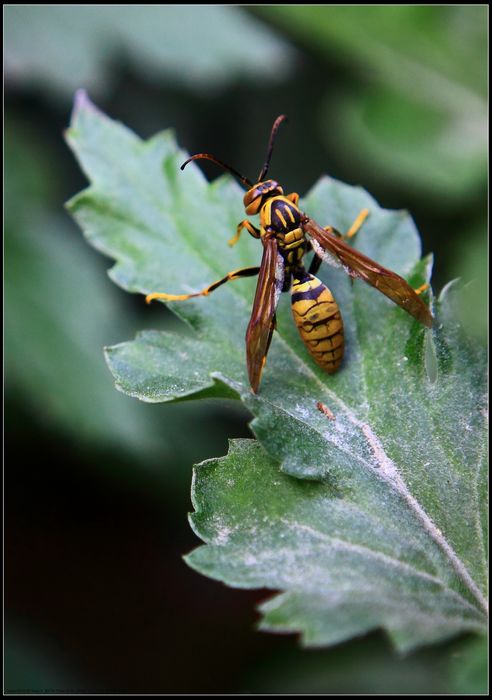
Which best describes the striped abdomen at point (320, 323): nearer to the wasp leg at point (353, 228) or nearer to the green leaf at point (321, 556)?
the wasp leg at point (353, 228)

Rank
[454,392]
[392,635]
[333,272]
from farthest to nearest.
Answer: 1. [333,272]
2. [454,392]
3. [392,635]

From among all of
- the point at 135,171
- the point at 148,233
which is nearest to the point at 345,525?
the point at 148,233

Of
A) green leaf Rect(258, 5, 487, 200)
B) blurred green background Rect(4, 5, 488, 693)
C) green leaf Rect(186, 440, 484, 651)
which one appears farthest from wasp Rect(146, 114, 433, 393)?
green leaf Rect(258, 5, 487, 200)

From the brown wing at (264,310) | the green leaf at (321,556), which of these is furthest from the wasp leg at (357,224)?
the green leaf at (321,556)

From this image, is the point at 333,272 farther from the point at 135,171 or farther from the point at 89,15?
the point at 89,15

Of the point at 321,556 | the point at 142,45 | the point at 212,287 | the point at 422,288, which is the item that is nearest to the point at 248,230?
the point at 212,287

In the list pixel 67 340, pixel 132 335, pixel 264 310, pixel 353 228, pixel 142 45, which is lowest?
pixel 67 340

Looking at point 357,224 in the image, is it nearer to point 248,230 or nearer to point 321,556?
point 248,230
